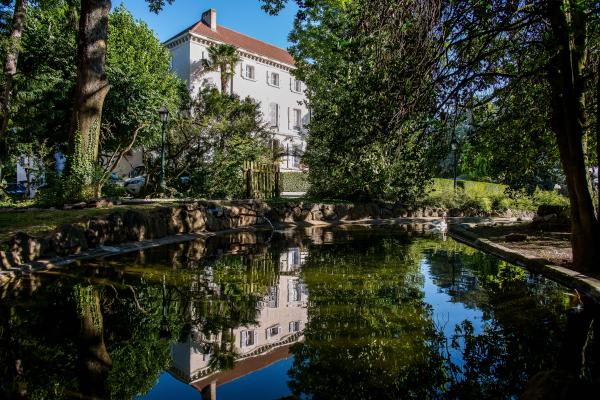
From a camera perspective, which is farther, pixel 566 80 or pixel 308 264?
pixel 308 264

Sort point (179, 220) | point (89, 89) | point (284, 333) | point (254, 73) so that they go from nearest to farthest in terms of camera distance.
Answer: point (284, 333)
point (179, 220)
point (89, 89)
point (254, 73)

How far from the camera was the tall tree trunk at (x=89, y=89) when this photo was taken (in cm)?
1139

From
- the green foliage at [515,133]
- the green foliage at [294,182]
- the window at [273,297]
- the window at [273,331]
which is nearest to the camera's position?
the window at [273,331]

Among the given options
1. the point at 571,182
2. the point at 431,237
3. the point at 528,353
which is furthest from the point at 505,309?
the point at 431,237

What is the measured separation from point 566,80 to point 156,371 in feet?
20.8

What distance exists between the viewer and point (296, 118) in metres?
44.5

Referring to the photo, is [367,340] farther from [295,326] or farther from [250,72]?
[250,72]

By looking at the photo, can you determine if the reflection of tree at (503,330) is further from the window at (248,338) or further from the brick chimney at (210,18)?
the brick chimney at (210,18)

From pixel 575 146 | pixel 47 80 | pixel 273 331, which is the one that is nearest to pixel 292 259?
pixel 273 331

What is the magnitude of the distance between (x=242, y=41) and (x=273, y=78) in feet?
15.0

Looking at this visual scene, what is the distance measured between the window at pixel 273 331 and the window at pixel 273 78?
39.2m

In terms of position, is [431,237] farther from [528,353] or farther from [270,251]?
[528,353]

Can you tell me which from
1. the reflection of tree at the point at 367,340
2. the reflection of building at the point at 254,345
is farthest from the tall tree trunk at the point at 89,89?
the reflection of building at the point at 254,345

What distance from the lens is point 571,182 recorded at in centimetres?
604
